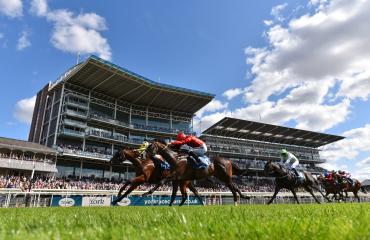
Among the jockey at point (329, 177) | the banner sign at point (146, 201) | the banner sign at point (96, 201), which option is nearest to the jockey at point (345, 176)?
the jockey at point (329, 177)

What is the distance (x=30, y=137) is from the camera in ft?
201

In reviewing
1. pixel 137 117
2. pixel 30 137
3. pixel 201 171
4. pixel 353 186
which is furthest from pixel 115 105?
pixel 201 171

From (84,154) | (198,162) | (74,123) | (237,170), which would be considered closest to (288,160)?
(237,170)

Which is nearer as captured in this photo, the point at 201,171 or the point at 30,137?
the point at 201,171

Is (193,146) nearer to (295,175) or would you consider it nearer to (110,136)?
(295,175)

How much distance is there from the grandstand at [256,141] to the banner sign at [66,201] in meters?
42.4

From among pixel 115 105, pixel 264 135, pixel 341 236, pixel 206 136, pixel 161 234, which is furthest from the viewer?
pixel 264 135

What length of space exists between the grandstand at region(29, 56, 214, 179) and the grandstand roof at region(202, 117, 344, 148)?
22.4 ft

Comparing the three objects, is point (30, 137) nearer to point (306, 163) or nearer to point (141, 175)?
point (141, 175)

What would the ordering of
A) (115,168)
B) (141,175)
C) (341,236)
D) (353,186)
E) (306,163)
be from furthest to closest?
(306,163) → (115,168) → (353,186) → (141,175) → (341,236)

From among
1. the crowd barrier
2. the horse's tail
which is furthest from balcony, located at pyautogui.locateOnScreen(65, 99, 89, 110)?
the horse's tail

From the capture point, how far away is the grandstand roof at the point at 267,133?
6575 centimetres

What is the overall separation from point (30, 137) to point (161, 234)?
66.9 meters

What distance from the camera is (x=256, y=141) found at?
72.9 meters
